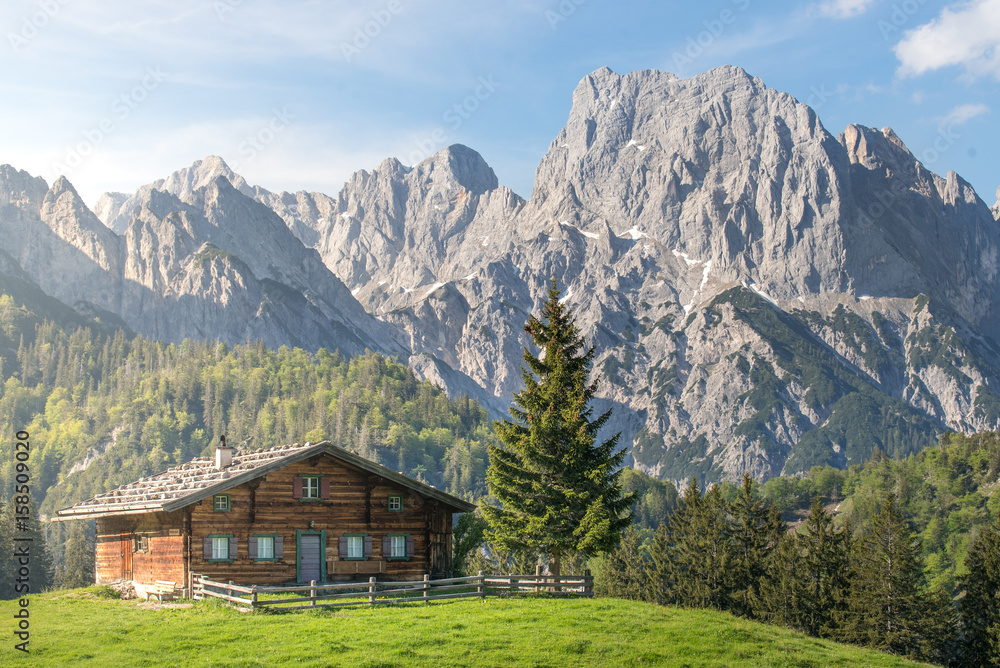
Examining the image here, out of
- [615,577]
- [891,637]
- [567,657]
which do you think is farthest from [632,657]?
[615,577]

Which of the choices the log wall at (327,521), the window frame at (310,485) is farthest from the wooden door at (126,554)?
the window frame at (310,485)

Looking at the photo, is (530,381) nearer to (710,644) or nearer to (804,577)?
(710,644)

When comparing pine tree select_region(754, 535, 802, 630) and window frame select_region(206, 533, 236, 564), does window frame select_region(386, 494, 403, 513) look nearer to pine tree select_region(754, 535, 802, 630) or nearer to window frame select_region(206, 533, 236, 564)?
window frame select_region(206, 533, 236, 564)

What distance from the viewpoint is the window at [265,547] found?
4316 cm

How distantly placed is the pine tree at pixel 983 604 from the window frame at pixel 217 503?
46.2 m

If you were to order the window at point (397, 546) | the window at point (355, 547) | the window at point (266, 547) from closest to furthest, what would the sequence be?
the window at point (266, 547) < the window at point (355, 547) < the window at point (397, 546)

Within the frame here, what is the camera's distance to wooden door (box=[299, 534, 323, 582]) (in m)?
43.8

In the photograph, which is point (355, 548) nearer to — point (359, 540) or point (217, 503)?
point (359, 540)

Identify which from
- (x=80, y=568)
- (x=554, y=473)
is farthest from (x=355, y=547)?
(x=80, y=568)

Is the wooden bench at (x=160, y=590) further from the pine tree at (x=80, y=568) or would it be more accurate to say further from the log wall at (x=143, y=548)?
the pine tree at (x=80, y=568)

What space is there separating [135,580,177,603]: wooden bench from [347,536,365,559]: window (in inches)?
306

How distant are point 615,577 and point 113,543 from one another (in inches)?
2823

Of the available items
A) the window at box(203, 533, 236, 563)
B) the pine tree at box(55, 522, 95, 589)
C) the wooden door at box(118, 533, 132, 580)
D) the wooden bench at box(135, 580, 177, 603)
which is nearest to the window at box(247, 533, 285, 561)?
the window at box(203, 533, 236, 563)

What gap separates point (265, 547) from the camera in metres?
43.3
